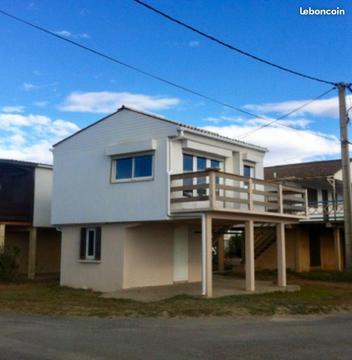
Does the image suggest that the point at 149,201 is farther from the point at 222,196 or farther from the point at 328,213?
the point at 328,213

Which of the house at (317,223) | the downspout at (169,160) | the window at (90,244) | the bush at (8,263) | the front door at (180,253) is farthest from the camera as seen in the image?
the house at (317,223)

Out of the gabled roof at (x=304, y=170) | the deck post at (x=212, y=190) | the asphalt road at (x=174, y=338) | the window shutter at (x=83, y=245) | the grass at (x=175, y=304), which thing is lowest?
the asphalt road at (x=174, y=338)

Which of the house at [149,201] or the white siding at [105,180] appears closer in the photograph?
the house at [149,201]

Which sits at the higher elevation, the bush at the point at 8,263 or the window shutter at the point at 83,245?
the window shutter at the point at 83,245

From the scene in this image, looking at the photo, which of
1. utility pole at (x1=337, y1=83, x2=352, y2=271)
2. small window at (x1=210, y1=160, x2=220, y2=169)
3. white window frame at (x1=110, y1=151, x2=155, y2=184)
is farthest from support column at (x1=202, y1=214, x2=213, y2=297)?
utility pole at (x1=337, y1=83, x2=352, y2=271)

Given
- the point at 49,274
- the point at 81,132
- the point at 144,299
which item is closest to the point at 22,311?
the point at 144,299

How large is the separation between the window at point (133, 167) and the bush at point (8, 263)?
6.26 metres

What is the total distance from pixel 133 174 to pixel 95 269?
387 cm

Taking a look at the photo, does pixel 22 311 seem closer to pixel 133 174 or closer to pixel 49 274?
pixel 133 174

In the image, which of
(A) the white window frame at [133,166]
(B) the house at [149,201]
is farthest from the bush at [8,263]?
(A) the white window frame at [133,166]

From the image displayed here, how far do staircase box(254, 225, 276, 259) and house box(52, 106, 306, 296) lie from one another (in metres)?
5.44

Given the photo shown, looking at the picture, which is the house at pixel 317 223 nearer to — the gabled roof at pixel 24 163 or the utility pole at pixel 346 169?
the utility pole at pixel 346 169

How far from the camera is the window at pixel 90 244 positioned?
20.2m

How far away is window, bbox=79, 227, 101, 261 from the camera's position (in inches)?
795
